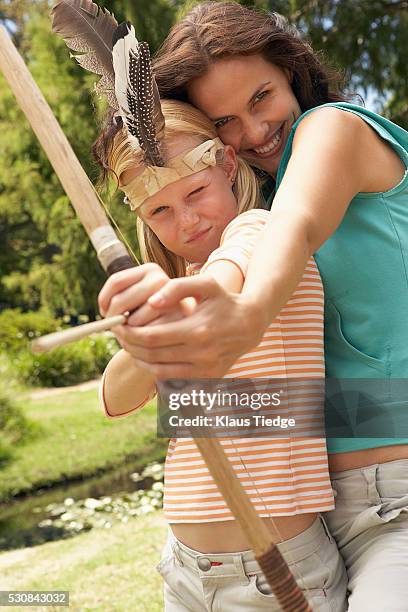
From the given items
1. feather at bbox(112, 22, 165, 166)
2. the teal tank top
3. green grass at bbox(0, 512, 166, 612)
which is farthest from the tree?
the teal tank top

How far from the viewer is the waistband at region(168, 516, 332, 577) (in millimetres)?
1731

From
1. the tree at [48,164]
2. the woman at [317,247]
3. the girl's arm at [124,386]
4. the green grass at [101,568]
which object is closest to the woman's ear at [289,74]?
the woman at [317,247]

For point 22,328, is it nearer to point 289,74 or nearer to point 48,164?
point 48,164

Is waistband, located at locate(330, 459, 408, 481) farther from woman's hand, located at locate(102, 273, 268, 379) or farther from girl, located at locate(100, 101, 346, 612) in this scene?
woman's hand, located at locate(102, 273, 268, 379)

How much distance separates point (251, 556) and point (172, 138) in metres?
1.00

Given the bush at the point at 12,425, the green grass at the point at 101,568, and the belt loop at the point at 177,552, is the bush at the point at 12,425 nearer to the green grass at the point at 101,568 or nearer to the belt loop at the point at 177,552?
the green grass at the point at 101,568

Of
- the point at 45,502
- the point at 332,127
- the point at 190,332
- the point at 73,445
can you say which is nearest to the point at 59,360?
the point at 73,445

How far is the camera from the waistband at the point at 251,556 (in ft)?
5.68

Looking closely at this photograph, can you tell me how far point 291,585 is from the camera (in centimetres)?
131

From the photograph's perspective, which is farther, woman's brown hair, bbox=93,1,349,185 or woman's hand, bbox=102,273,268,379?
woman's brown hair, bbox=93,1,349,185

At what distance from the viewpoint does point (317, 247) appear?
4.82 ft

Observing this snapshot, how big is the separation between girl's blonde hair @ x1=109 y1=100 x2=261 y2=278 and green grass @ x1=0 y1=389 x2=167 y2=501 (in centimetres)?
714

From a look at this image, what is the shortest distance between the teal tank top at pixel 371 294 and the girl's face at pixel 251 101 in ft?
1.31

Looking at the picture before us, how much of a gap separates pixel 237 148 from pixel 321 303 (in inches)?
24.5
